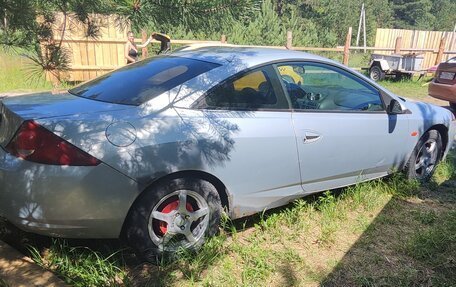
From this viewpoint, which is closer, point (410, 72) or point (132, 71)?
point (132, 71)

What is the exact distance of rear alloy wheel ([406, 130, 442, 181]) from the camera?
15.3 feet

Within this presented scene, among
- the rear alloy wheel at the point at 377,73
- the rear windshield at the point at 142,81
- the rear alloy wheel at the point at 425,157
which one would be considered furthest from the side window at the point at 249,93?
the rear alloy wheel at the point at 377,73

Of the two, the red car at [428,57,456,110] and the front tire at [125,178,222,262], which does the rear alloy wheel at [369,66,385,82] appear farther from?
the front tire at [125,178,222,262]

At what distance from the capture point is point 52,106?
2939 millimetres

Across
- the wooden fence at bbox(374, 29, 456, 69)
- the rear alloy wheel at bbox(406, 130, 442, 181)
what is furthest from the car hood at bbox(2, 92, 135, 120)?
the wooden fence at bbox(374, 29, 456, 69)

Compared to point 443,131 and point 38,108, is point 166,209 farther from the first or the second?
point 443,131

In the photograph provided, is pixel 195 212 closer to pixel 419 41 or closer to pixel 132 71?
pixel 132 71

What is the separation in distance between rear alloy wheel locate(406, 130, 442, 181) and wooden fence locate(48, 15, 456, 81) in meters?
2.82

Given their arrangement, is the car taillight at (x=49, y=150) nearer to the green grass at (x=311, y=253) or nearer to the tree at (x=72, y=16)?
the tree at (x=72, y=16)

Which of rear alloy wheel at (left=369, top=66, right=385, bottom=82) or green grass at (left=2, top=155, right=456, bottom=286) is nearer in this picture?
green grass at (left=2, top=155, right=456, bottom=286)

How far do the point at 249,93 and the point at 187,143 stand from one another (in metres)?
0.74

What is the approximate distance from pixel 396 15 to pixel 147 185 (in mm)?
79905

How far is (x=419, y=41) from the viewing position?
22.8 m

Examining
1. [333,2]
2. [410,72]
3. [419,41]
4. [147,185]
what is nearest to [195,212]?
[147,185]
